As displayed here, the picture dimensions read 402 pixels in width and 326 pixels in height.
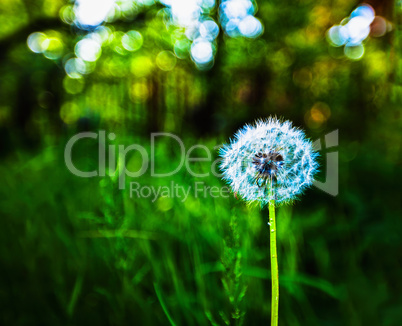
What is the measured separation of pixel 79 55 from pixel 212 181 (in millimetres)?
6439

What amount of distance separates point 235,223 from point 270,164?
16cm

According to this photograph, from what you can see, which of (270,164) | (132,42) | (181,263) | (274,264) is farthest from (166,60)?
(274,264)

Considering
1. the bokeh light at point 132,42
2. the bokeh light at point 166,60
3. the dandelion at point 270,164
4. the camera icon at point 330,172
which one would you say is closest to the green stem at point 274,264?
the dandelion at point 270,164

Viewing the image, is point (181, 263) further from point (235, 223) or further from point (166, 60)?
point (166, 60)

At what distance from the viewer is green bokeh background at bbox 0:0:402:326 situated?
3.68 ft

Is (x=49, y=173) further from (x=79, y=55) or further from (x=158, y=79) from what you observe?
(x=79, y=55)

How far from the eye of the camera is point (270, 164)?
70 cm

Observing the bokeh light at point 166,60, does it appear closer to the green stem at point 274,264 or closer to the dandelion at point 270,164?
the dandelion at point 270,164

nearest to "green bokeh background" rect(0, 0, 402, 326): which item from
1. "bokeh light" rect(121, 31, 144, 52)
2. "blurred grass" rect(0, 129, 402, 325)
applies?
"blurred grass" rect(0, 129, 402, 325)

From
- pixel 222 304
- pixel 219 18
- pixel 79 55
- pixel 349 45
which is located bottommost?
pixel 222 304

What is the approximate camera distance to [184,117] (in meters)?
5.84

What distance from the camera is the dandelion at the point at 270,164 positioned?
2.26 feet

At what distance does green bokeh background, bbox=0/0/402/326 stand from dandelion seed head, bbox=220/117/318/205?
0.25 ft

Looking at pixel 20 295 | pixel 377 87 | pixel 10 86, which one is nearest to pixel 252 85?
pixel 377 87
